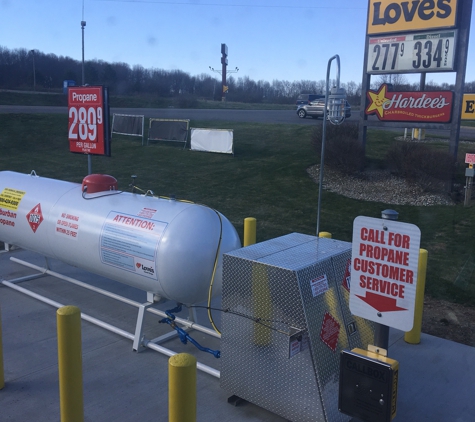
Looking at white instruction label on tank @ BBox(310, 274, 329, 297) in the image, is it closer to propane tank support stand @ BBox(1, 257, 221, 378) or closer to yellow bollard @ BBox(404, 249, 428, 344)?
propane tank support stand @ BBox(1, 257, 221, 378)

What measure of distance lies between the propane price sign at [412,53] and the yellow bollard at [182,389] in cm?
1367

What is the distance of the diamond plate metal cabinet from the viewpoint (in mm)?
4410

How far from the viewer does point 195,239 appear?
5.73 m

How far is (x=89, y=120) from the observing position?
936cm

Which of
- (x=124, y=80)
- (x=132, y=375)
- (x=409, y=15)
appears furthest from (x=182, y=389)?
(x=124, y=80)

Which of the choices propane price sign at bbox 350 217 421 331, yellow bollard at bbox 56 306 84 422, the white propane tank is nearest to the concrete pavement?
yellow bollard at bbox 56 306 84 422

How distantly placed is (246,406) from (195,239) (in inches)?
71.0

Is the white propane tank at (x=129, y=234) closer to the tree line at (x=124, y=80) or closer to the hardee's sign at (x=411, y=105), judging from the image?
the hardee's sign at (x=411, y=105)

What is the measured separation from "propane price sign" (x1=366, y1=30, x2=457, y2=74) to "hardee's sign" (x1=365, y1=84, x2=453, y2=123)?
2.13 feet

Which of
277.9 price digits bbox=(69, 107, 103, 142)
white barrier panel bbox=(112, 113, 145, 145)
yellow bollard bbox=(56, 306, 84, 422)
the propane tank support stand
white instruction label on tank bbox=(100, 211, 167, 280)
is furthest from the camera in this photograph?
white barrier panel bbox=(112, 113, 145, 145)

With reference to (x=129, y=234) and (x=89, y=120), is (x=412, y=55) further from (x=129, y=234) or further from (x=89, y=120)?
(x=129, y=234)

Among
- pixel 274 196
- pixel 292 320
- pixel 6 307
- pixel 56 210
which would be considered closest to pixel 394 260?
pixel 292 320

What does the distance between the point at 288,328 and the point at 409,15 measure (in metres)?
13.0

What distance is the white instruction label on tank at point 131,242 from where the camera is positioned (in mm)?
5898
